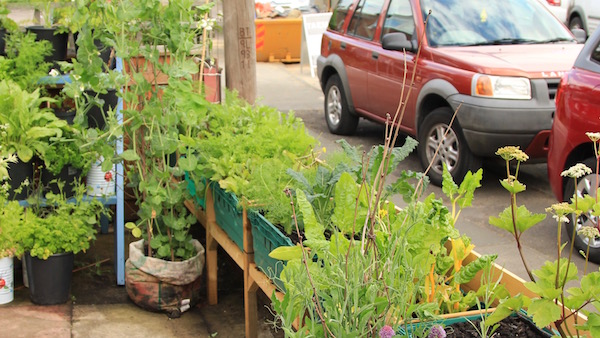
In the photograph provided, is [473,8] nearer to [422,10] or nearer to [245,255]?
[422,10]

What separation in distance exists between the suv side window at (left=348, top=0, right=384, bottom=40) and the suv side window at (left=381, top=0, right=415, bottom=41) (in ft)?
0.75

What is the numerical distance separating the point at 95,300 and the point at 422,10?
4.67 m

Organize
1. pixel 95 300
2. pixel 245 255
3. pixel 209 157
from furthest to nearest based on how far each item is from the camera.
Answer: pixel 95 300, pixel 209 157, pixel 245 255

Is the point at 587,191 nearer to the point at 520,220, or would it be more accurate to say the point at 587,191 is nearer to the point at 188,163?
the point at 188,163

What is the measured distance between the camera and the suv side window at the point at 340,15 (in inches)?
386

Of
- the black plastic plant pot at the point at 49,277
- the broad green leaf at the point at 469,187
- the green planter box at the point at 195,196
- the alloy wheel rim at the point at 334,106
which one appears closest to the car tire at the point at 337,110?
the alloy wheel rim at the point at 334,106

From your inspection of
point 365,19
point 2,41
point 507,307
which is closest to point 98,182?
point 2,41

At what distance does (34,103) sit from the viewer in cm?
500

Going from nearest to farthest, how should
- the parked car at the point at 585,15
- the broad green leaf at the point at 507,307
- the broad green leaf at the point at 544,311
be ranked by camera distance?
the broad green leaf at the point at 544,311 → the broad green leaf at the point at 507,307 → the parked car at the point at 585,15

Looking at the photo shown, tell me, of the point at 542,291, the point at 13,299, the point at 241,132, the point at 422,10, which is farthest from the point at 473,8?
the point at 542,291

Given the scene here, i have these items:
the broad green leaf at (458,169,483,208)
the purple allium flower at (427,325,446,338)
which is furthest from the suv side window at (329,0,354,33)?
the purple allium flower at (427,325,446,338)

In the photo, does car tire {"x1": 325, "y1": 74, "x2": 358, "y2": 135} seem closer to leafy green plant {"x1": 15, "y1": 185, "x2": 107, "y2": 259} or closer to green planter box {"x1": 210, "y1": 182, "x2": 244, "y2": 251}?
green planter box {"x1": 210, "y1": 182, "x2": 244, "y2": 251}

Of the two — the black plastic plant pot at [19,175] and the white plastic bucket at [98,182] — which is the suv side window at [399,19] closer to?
the white plastic bucket at [98,182]

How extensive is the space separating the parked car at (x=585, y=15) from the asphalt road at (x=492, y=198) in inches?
250
